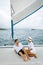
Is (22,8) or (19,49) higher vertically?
(22,8)

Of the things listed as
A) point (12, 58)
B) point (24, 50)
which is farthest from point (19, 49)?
point (12, 58)

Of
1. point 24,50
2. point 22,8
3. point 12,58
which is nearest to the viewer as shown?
point 24,50

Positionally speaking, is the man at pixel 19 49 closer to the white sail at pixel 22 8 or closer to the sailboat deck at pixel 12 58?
the sailboat deck at pixel 12 58

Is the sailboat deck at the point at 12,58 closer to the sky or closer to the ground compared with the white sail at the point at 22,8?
closer to the ground

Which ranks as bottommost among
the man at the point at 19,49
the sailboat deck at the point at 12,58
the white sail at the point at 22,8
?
the sailboat deck at the point at 12,58

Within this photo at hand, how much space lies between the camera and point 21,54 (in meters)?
6.66

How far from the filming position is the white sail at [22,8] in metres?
6.77

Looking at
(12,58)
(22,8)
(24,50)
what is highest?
(22,8)

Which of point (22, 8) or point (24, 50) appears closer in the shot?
point (24, 50)

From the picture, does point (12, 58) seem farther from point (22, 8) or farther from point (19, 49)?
point (22, 8)

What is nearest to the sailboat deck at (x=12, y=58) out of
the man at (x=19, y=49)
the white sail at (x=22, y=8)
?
the man at (x=19, y=49)

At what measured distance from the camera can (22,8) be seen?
6.87m

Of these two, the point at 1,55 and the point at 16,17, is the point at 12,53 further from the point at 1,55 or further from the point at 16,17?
the point at 16,17

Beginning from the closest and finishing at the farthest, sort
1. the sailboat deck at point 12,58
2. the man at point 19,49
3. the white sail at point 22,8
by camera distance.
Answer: the sailboat deck at point 12,58 < the man at point 19,49 < the white sail at point 22,8
